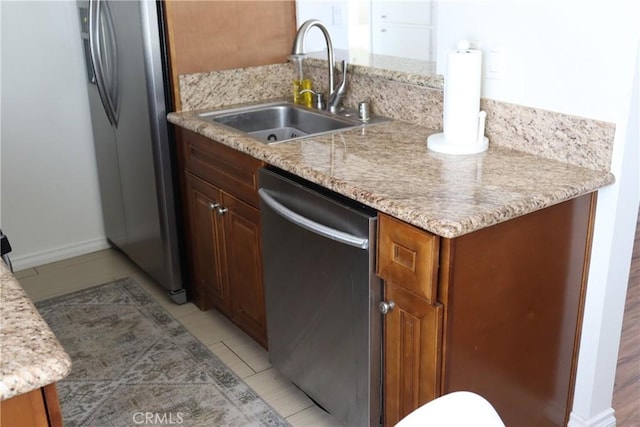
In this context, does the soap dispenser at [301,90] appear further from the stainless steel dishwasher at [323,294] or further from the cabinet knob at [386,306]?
the cabinet knob at [386,306]

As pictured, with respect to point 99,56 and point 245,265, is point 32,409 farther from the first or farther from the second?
point 99,56

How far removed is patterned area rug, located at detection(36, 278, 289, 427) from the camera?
92.4 inches

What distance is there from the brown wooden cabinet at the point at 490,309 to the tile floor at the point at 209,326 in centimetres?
49

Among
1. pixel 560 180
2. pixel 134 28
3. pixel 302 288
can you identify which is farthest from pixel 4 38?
pixel 560 180

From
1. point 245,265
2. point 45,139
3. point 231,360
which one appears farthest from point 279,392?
point 45,139

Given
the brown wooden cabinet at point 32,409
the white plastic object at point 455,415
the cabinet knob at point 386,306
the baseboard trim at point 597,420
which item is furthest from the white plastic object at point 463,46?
the brown wooden cabinet at point 32,409

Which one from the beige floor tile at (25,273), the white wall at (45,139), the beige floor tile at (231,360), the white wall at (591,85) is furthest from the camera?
the beige floor tile at (25,273)

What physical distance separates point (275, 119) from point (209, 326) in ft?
3.07

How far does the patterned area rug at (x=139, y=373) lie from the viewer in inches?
92.4

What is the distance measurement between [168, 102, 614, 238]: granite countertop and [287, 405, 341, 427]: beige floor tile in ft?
2.77

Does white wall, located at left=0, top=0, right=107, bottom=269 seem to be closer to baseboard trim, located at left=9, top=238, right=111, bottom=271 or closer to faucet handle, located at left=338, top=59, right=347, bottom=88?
baseboard trim, located at left=9, top=238, right=111, bottom=271

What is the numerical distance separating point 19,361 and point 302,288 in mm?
1242

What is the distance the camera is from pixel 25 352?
40.6 inches

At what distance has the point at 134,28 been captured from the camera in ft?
9.09
